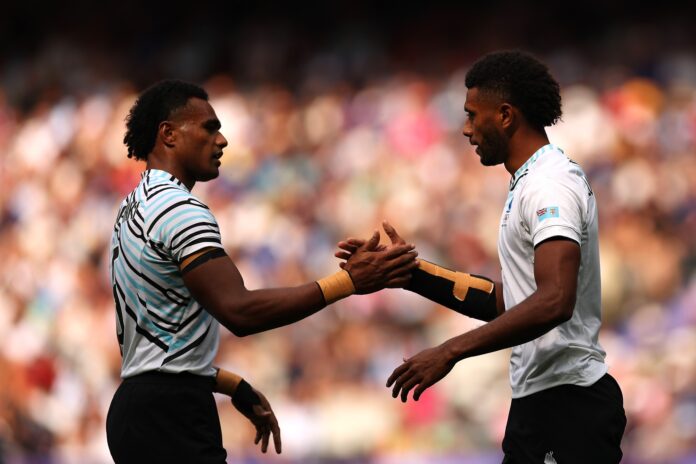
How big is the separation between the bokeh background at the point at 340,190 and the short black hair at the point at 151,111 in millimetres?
5074

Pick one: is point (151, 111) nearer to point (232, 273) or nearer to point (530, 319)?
point (232, 273)

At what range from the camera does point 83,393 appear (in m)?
9.91

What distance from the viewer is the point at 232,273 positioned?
3.60 meters

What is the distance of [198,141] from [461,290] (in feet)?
3.87

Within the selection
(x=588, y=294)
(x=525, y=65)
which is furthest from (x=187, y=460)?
(x=525, y=65)

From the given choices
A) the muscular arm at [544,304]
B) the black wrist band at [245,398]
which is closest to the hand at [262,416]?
the black wrist band at [245,398]

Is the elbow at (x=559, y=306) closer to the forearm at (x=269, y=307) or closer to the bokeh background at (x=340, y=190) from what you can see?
the forearm at (x=269, y=307)

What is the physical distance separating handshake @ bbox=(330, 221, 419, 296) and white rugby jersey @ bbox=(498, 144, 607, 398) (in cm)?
47

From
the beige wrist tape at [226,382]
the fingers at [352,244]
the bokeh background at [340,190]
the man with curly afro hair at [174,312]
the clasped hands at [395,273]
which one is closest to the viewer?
the clasped hands at [395,273]

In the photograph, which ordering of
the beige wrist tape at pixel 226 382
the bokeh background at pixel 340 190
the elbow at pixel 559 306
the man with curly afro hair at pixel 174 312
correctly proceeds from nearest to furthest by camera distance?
the elbow at pixel 559 306, the man with curly afro hair at pixel 174 312, the beige wrist tape at pixel 226 382, the bokeh background at pixel 340 190

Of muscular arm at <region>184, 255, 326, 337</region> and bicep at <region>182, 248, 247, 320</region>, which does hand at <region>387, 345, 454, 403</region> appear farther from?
bicep at <region>182, 248, 247, 320</region>

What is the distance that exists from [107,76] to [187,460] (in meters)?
8.88

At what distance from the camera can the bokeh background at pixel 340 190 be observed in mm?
8633

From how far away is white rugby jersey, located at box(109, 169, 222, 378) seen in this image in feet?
11.9
